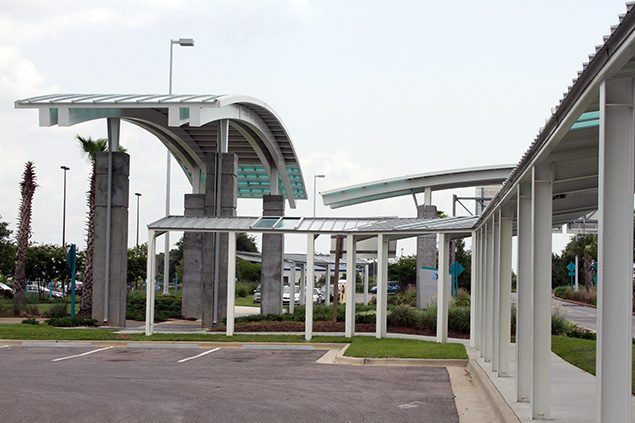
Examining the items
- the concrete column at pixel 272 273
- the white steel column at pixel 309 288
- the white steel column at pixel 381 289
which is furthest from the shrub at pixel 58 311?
the white steel column at pixel 381 289

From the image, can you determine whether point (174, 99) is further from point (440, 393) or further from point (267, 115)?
point (440, 393)

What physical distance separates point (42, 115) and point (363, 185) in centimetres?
1797

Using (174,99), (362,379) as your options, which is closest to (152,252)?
(174,99)

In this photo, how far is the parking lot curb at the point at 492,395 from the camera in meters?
8.93

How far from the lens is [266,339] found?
2062 centimetres

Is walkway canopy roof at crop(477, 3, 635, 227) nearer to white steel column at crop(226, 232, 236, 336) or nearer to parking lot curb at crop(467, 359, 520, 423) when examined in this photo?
parking lot curb at crop(467, 359, 520, 423)

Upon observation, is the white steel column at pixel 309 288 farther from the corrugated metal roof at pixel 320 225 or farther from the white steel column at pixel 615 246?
the white steel column at pixel 615 246

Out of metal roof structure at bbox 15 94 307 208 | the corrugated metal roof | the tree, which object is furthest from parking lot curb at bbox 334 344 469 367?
the tree

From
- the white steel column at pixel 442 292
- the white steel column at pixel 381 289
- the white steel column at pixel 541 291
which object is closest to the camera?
the white steel column at pixel 541 291

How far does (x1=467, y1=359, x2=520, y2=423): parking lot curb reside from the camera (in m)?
8.93

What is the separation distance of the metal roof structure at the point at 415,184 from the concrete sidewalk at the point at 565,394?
21.6 meters

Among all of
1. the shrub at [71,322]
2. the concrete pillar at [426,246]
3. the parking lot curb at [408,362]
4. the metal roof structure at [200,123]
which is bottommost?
the shrub at [71,322]

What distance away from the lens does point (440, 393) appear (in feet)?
39.1

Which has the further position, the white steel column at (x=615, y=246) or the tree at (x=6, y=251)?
the tree at (x=6, y=251)
